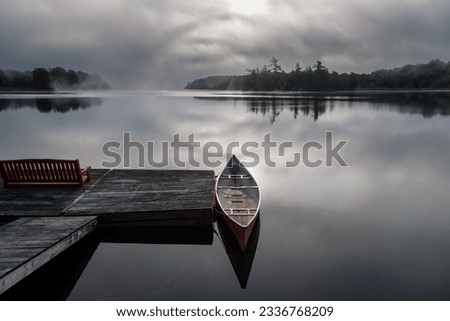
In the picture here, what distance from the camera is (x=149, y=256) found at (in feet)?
39.0

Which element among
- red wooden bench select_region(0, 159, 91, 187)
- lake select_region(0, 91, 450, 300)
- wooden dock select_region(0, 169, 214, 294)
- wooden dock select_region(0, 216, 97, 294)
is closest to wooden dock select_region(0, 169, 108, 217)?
wooden dock select_region(0, 169, 214, 294)

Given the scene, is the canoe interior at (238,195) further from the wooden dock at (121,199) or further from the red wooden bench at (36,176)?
the red wooden bench at (36,176)

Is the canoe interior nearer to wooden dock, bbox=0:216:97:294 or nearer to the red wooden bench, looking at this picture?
wooden dock, bbox=0:216:97:294

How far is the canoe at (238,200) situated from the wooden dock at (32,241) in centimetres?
477

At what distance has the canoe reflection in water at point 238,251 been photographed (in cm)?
1081

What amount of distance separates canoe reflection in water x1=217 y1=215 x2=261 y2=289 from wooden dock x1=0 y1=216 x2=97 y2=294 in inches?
185

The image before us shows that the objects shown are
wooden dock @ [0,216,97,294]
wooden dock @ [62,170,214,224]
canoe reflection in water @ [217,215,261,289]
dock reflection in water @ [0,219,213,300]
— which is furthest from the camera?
wooden dock @ [62,170,214,224]

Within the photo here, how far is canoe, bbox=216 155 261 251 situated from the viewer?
37.6ft

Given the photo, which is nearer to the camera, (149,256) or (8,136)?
(149,256)

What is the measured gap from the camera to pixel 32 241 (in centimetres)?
973
